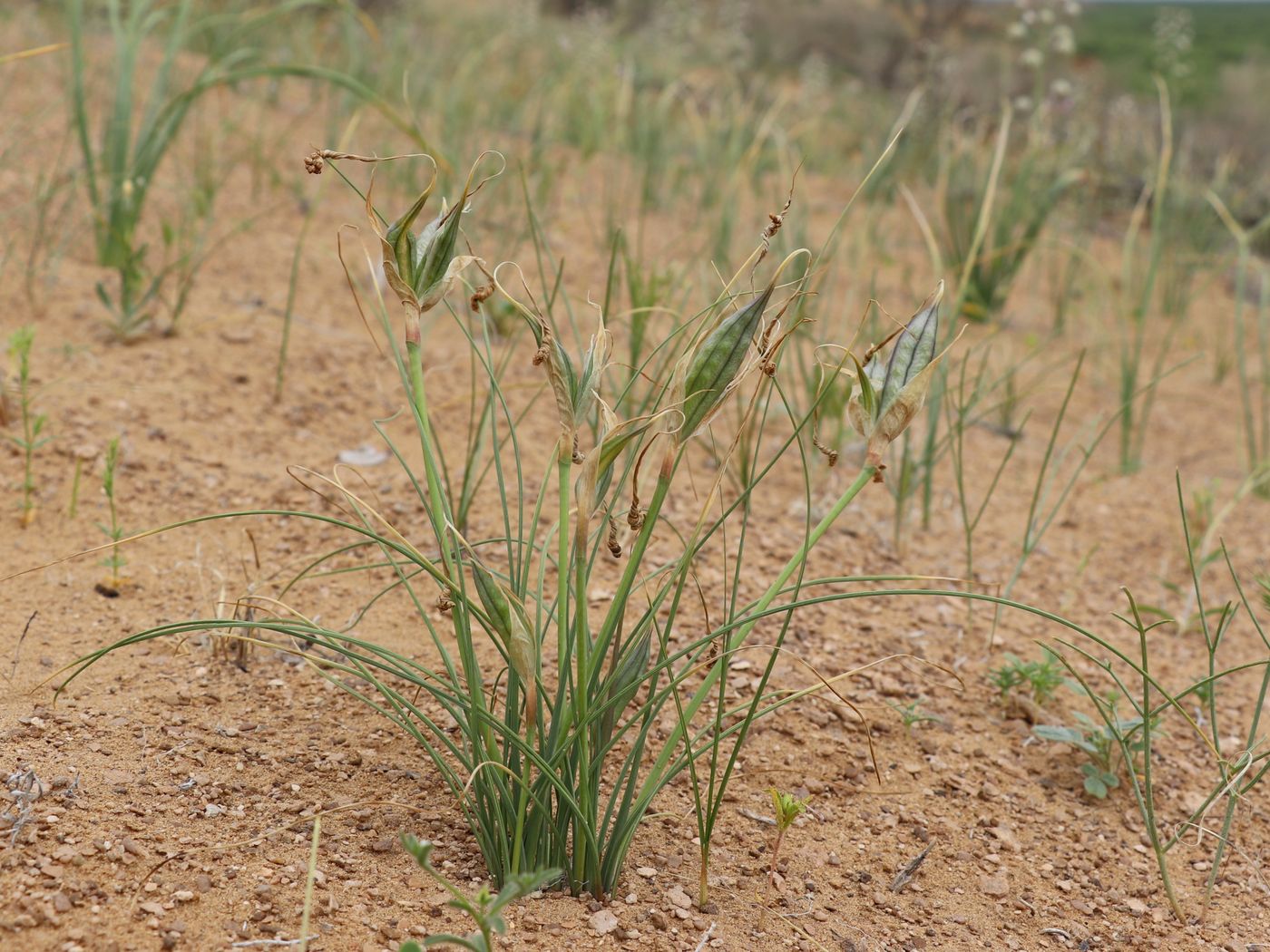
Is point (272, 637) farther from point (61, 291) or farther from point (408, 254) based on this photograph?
point (61, 291)

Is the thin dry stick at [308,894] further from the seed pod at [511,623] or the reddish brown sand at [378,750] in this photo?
the seed pod at [511,623]

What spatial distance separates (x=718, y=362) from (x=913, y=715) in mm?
758

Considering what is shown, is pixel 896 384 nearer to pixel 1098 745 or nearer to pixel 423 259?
pixel 423 259

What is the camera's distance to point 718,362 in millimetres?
958

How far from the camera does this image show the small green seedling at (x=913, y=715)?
1.53m

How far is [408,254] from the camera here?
38.9 inches

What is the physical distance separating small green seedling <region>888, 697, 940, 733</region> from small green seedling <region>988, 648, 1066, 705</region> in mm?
120

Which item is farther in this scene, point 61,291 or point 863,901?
point 61,291

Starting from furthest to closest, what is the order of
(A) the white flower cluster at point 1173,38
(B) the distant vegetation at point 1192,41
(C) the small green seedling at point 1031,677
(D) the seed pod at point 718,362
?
Result: (B) the distant vegetation at point 1192,41 → (A) the white flower cluster at point 1173,38 → (C) the small green seedling at point 1031,677 → (D) the seed pod at point 718,362

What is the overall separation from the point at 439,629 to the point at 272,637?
23cm

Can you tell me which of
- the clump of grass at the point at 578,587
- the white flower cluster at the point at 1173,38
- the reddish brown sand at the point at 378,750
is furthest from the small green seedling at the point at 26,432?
the white flower cluster at the point at 1173,38

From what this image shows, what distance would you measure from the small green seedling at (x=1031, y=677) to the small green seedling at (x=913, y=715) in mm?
120

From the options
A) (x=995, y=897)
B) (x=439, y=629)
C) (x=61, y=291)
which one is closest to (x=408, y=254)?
(x=439, y=629)

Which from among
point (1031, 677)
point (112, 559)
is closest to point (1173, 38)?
point (1031, 677)
